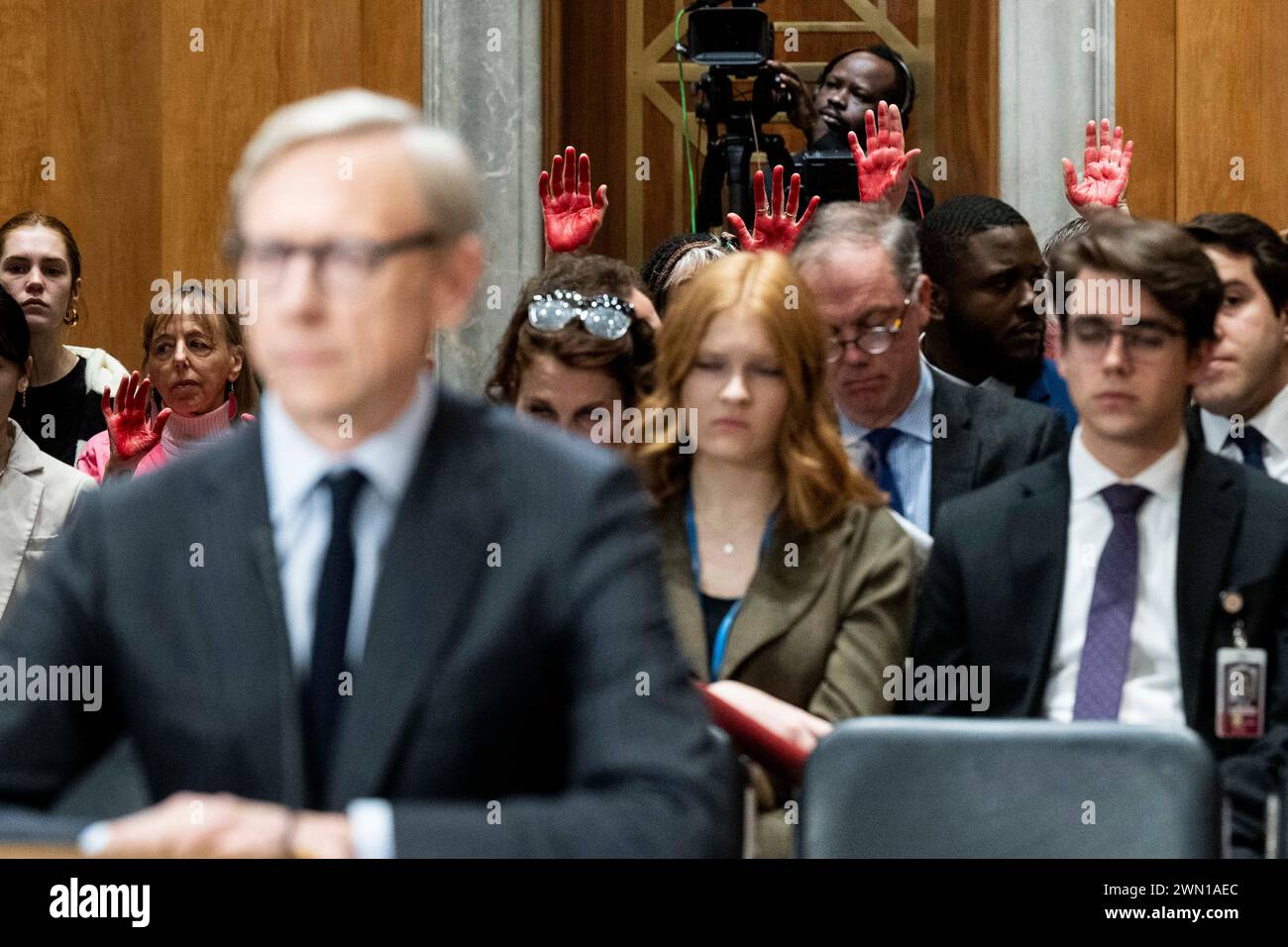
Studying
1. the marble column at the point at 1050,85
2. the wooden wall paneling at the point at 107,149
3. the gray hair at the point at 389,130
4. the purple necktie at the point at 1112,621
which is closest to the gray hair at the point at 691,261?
the purple necktie at the point at 1112,621

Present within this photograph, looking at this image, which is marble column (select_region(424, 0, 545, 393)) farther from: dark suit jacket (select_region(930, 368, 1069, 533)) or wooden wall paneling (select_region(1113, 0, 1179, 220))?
dark suit jacket (select_region(930, 368, 1069, 533))

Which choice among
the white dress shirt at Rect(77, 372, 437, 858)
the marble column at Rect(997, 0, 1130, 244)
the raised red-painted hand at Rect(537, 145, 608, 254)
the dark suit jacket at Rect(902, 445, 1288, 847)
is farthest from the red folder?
the marble column at Rect(997, 0, 1130, 244)

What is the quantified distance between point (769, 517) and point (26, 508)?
163 cm

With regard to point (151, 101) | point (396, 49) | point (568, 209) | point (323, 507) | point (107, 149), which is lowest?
point (323, 507)

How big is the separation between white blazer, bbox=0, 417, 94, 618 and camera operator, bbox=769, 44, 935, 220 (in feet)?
6.21

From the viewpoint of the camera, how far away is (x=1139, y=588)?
7.16ft

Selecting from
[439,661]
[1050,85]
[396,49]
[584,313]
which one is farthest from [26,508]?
[1050,85]

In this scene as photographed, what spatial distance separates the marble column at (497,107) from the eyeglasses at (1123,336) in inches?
102

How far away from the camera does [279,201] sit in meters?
1.28

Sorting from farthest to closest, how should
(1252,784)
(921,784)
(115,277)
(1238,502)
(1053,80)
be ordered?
(115,277) → (1053,80) → (1238,502) → (1252,784) → (921,784)

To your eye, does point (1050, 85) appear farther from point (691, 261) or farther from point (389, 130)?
point (389, 130)
